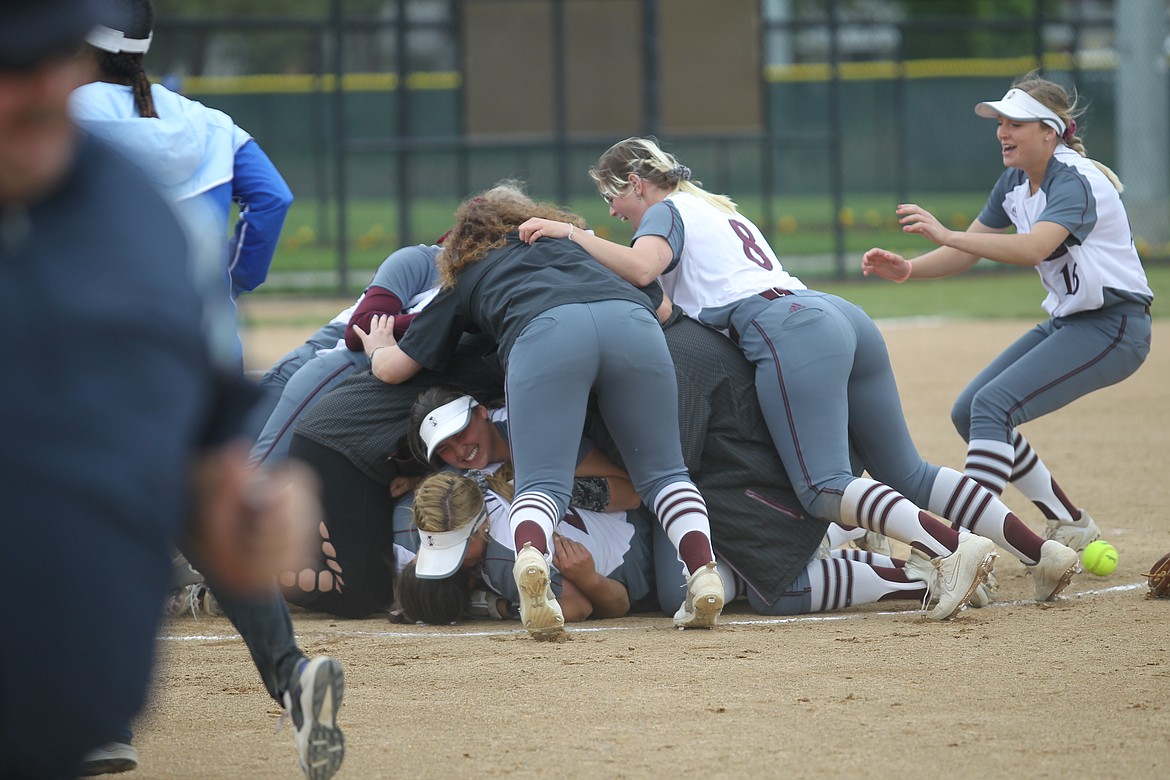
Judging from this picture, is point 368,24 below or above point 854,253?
above

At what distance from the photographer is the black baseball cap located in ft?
4.60

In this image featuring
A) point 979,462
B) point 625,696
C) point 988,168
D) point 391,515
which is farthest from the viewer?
point 988,168

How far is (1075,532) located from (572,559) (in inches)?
82.0

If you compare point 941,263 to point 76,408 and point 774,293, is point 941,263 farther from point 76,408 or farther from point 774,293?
point 76,408

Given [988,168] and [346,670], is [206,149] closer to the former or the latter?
[346,670]

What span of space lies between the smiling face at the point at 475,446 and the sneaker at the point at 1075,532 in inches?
85.2

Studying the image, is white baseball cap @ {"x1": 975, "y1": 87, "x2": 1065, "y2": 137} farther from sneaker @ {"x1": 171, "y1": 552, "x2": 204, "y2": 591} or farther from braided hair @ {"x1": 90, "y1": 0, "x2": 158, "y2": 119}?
sneaker @ {"x1": 171, "y1": 552, "x2": 204, "y2": 591}

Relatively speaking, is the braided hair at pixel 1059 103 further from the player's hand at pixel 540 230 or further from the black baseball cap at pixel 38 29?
the black baseball cap at pixel 38 29

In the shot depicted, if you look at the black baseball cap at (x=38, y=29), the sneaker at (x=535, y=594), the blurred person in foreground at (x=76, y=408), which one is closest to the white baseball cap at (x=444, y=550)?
the sneaker at (x=535, y=594)

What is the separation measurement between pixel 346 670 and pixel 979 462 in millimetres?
2529

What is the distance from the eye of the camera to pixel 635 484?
4.45 m

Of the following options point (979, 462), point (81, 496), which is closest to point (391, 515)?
point (979, 462)

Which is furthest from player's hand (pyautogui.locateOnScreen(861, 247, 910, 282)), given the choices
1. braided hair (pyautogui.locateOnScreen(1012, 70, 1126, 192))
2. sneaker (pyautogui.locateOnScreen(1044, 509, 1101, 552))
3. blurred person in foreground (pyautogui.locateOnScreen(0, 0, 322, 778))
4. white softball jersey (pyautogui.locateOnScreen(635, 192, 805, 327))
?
blurred person in foreground (pyautogui.locateOnScreen(0, 0, 322, 778))

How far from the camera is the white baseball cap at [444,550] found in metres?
4.42
